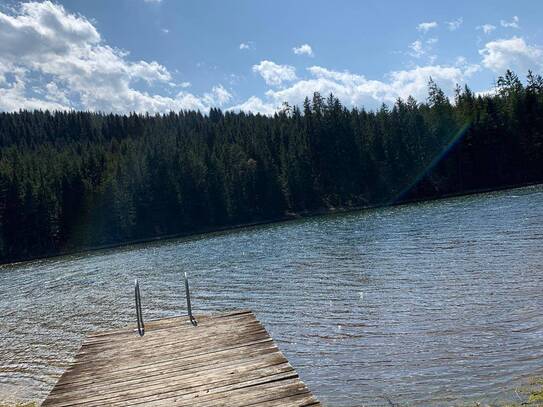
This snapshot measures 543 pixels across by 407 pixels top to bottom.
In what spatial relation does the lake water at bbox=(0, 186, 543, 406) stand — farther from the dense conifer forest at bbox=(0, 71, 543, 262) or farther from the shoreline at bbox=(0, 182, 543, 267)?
the dense conifer forest at bbox=(0, 71, 543, 262)

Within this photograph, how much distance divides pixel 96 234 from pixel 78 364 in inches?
3973

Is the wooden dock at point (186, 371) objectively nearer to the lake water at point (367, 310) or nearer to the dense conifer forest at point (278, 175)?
the lake water at point (367, 310)

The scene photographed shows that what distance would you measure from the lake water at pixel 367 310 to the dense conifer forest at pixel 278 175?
6588 cm

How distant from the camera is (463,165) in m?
112

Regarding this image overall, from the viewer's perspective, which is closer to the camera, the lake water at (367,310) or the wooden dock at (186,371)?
the wooden dock at (186,371)

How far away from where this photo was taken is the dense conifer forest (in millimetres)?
105062

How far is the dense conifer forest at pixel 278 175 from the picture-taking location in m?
105

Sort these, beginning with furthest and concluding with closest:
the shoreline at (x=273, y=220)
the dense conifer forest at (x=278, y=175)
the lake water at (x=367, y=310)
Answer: the dense conifer forest at (x=278, y=175) < the shoreline at (x=273, y=220) < the lake water at (x=367, y=310)

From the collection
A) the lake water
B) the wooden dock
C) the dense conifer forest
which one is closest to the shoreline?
the dense conifer forest

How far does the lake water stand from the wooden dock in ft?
12.0

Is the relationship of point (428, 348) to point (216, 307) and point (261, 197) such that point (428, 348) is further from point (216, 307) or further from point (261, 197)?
point (261, 197)

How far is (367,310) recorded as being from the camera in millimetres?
19047

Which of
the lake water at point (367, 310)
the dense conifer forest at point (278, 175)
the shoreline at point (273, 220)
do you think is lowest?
the lake water at point (367, 310)

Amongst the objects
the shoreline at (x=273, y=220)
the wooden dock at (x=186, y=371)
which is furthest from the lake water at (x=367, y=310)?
the shoreline at (x=273, y=220)
